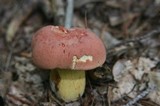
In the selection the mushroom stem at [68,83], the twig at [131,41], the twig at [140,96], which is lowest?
the twig at [140,96]

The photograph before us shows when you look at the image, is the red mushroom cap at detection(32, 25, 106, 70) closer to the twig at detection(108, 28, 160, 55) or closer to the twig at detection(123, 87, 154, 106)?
the twig at detection(123, 87, 154, 106)

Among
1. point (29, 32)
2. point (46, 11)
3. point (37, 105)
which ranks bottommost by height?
point (37, 105)

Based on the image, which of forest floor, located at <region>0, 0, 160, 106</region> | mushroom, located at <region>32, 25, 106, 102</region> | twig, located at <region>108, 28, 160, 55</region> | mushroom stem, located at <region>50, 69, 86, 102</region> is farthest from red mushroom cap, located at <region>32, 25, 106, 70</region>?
twig, located at <region>108, 28, 160, 55</region>

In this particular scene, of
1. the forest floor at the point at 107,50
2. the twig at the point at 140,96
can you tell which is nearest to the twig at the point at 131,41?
the forest floor at the point at 107,50

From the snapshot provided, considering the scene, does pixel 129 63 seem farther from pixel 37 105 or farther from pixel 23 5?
pixel 23 5

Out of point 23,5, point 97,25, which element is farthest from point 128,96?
point 23,5

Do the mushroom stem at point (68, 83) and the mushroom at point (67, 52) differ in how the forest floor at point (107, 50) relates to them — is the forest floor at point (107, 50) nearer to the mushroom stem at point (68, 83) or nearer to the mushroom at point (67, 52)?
the mushroom stem at point (68, 83)

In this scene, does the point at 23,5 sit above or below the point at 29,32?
above
